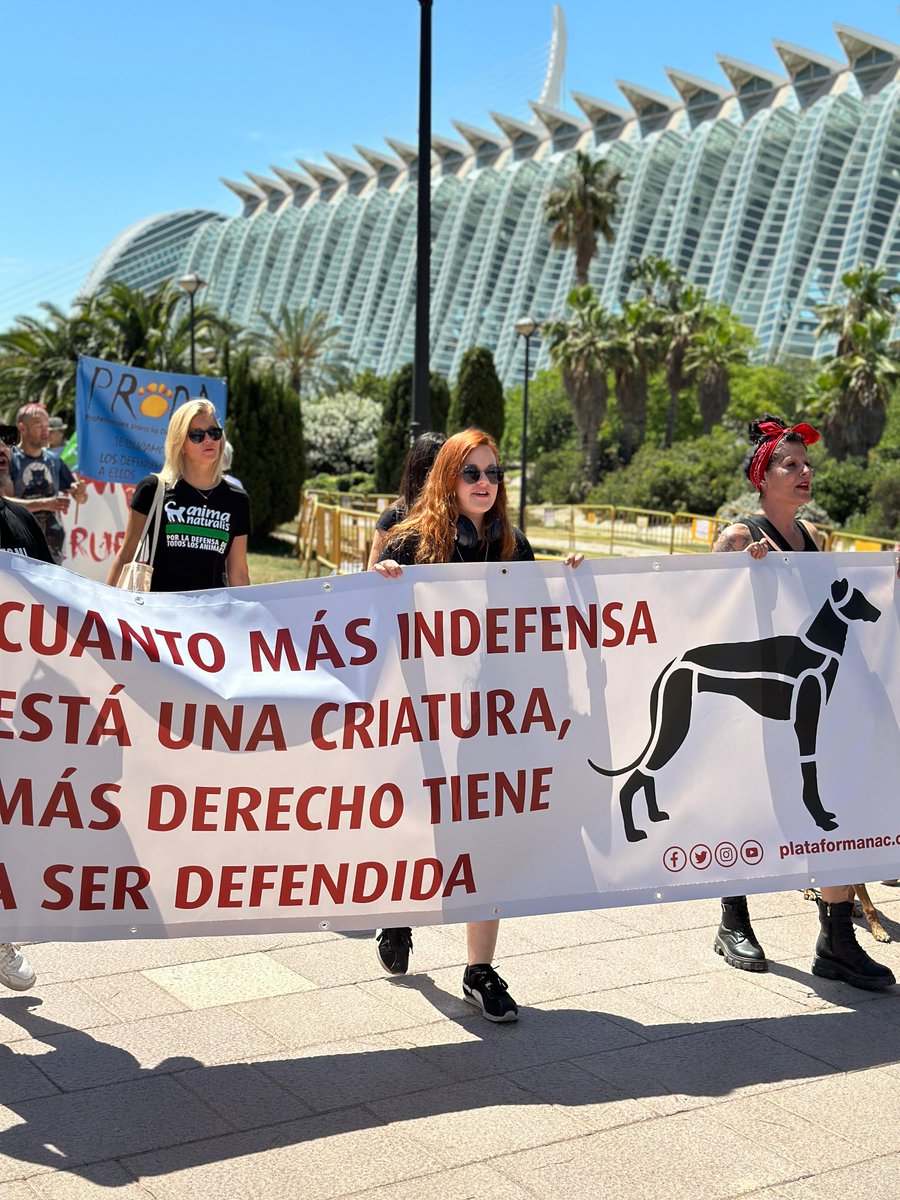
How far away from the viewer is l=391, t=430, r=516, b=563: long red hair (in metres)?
Result: 4.53

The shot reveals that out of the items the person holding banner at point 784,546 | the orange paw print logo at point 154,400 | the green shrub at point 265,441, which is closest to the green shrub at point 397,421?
the green shrub at point 265,441

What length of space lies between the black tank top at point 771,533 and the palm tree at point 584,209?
5322 centimetres

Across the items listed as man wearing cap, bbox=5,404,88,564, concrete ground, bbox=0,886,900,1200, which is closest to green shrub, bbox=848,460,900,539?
man wearing cap, bbox=5,404,88,564

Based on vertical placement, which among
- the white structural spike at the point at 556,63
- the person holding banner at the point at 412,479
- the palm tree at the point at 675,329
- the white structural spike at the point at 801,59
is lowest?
the person holding banner at the point at 412,479

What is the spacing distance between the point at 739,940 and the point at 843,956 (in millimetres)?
353

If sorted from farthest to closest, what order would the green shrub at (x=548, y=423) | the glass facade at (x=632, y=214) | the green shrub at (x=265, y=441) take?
the glass facade at (x=632, y=214)
the green shrub at (x=548, y=423)
the green shrub at (x=265, y=441)

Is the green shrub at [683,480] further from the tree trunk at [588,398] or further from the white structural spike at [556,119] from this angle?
the white structural spike at [556,119]

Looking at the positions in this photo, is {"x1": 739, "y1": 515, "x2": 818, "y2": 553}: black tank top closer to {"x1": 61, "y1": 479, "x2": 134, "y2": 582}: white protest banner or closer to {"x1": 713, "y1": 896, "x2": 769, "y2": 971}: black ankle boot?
{"x1": 713, "y1": 896, "x2": 769, "y2": 971}: black ankle boot

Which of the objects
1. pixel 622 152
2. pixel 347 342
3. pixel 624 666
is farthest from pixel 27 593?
pixel 347 342

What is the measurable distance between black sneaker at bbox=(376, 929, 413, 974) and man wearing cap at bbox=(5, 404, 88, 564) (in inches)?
169

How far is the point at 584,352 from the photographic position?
53.0 metres

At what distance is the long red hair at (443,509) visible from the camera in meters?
4.53

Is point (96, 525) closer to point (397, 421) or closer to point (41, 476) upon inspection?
point (41, 476)

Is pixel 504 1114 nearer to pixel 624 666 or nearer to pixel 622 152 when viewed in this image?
pixel 624 666
